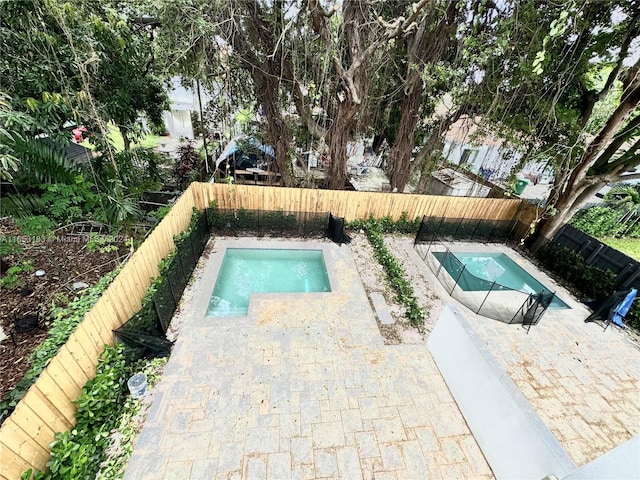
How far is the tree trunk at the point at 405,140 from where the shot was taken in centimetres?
823

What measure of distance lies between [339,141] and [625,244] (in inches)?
450

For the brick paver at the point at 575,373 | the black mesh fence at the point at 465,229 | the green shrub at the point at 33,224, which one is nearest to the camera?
the brick paver at the point at 575,373

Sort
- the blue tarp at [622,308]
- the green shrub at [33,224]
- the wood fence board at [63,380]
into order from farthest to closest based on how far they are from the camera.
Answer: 1. the blue tarp at [622,308]
2. the green shrub at [33,224]
3. the wood fence board at [63,380]

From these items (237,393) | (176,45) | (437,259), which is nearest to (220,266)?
(237,393)

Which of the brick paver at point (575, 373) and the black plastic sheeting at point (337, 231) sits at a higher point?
the black plastic sheeting at point (337, 231)

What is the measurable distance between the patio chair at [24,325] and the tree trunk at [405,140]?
32.2 feet

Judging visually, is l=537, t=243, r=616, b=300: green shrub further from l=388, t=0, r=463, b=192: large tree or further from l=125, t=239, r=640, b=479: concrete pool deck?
l=388, t=0, r=463, b=192: large tree

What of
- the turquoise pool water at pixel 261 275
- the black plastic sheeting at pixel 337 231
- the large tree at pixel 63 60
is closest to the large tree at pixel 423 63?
the black plastic sheeting at pixel 337 231

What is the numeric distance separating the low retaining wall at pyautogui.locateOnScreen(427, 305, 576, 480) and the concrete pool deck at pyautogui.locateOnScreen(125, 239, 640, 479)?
0.26m

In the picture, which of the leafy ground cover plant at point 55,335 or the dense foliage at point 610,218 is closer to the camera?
the leafy ground cover plant at point 55,335

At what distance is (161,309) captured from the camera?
4352mm

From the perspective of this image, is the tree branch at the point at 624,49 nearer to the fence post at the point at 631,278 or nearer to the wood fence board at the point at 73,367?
the fence post at the point at 631,278

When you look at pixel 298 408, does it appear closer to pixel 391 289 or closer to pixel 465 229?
pixel 391 289

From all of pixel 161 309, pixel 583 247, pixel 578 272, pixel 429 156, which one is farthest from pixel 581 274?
pixel 161 309
